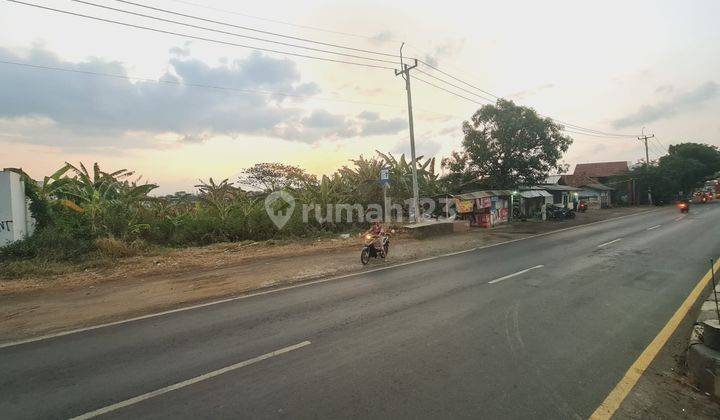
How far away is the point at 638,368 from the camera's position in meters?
4.56

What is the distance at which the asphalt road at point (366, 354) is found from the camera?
3842 millimetres

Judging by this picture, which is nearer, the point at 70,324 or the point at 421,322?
the point at 421,322

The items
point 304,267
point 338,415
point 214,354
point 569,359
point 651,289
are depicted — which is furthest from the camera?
point 304,267

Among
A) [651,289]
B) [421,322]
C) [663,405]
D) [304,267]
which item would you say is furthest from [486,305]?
[304,267]

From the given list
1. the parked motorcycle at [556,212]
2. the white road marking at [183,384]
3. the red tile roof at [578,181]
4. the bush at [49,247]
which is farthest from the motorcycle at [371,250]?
the red tile roof at [578,181]

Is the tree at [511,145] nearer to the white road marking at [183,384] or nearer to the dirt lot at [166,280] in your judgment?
the dirt lot at [166,280]

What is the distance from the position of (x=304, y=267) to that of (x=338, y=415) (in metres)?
8.48

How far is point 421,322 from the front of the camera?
6270 millimetres

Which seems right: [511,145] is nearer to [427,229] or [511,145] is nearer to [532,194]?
[532,194]

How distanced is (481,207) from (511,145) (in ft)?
22.0

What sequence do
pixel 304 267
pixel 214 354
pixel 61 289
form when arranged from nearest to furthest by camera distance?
pixel 214 354
pixel 61 289
pixel 304 267

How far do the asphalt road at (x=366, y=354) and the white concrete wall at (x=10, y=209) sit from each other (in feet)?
28.6

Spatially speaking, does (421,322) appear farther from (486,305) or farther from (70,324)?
(70,324)

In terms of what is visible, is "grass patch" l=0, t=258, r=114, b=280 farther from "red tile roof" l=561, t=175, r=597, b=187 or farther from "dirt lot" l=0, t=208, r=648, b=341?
"red tile roof" l=561, t=175, r=597, b=187
